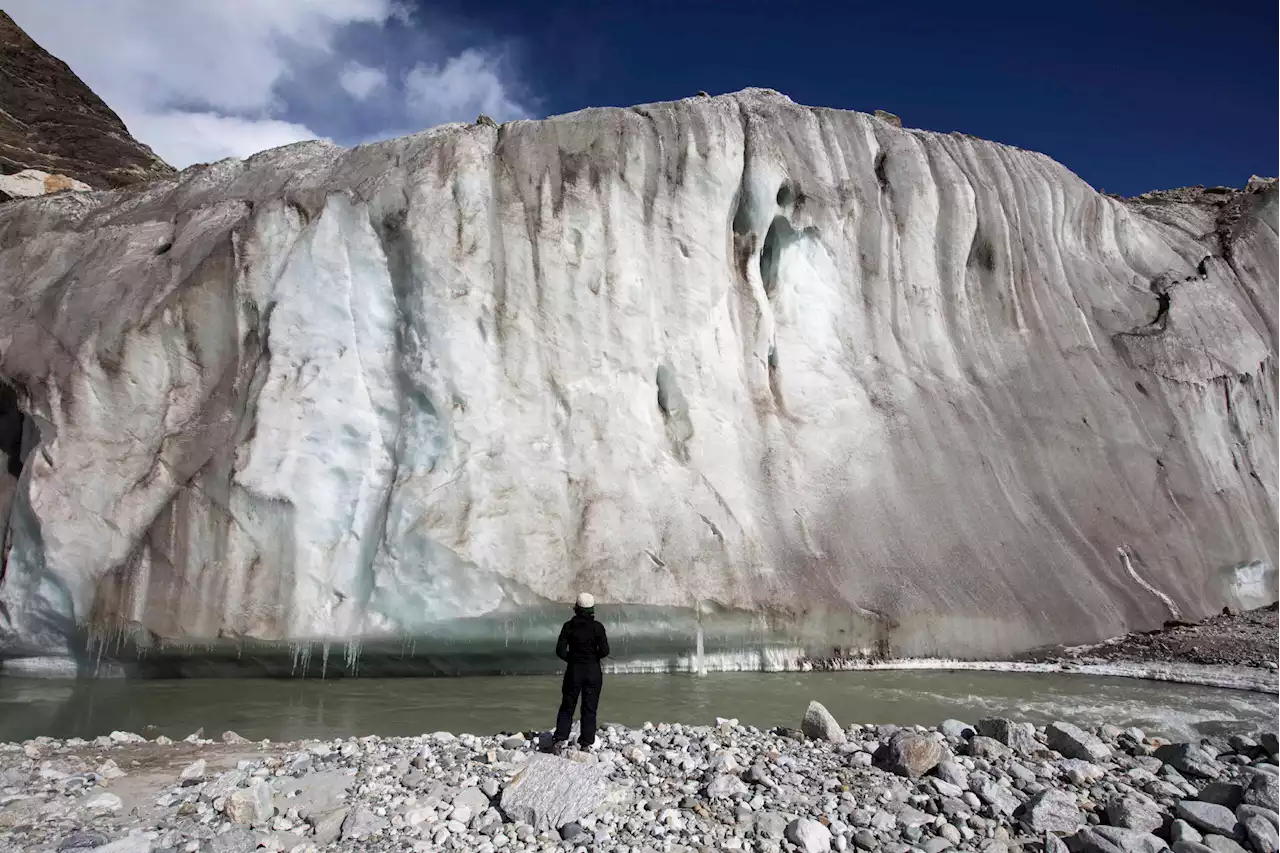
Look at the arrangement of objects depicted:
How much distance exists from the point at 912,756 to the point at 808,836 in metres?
1.61

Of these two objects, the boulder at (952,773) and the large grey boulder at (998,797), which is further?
the boulder at (952,773)

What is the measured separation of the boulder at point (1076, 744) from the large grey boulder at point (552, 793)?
161 inches

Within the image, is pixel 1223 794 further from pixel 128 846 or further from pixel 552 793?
pixel 128 846

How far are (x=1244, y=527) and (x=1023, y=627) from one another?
6.11 meters

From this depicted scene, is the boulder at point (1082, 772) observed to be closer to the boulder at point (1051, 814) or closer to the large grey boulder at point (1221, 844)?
the boulder at point (1051, 814)

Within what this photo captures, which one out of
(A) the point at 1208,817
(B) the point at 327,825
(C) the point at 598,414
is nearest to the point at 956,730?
(A) the point at 1208,817

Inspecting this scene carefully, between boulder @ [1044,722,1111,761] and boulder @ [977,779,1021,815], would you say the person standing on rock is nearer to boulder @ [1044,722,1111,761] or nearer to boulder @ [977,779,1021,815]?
boulder @ [977,779,1021,815]

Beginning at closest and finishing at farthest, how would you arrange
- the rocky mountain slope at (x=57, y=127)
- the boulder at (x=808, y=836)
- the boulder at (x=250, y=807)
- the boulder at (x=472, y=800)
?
the boulder at (x=808, y=836)
the boulder at (x=250, y=807)
the boulder at (x=472, y=800)
the rocky mountain slope at (x=57, y=127)

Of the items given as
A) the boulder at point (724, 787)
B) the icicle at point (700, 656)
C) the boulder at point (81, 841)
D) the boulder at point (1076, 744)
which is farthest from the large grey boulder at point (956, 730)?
the boulder at point (81, 841)

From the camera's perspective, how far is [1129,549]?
14.5 m

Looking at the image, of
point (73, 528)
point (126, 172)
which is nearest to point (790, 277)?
point (73, 528)

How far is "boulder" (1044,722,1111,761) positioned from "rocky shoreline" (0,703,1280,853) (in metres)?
0.02

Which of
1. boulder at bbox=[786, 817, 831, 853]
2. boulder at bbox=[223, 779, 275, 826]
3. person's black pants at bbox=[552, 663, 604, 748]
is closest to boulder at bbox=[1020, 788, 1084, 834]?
boulder at bbox=[786, 817, 831, 853]

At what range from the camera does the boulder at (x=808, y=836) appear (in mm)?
4941
